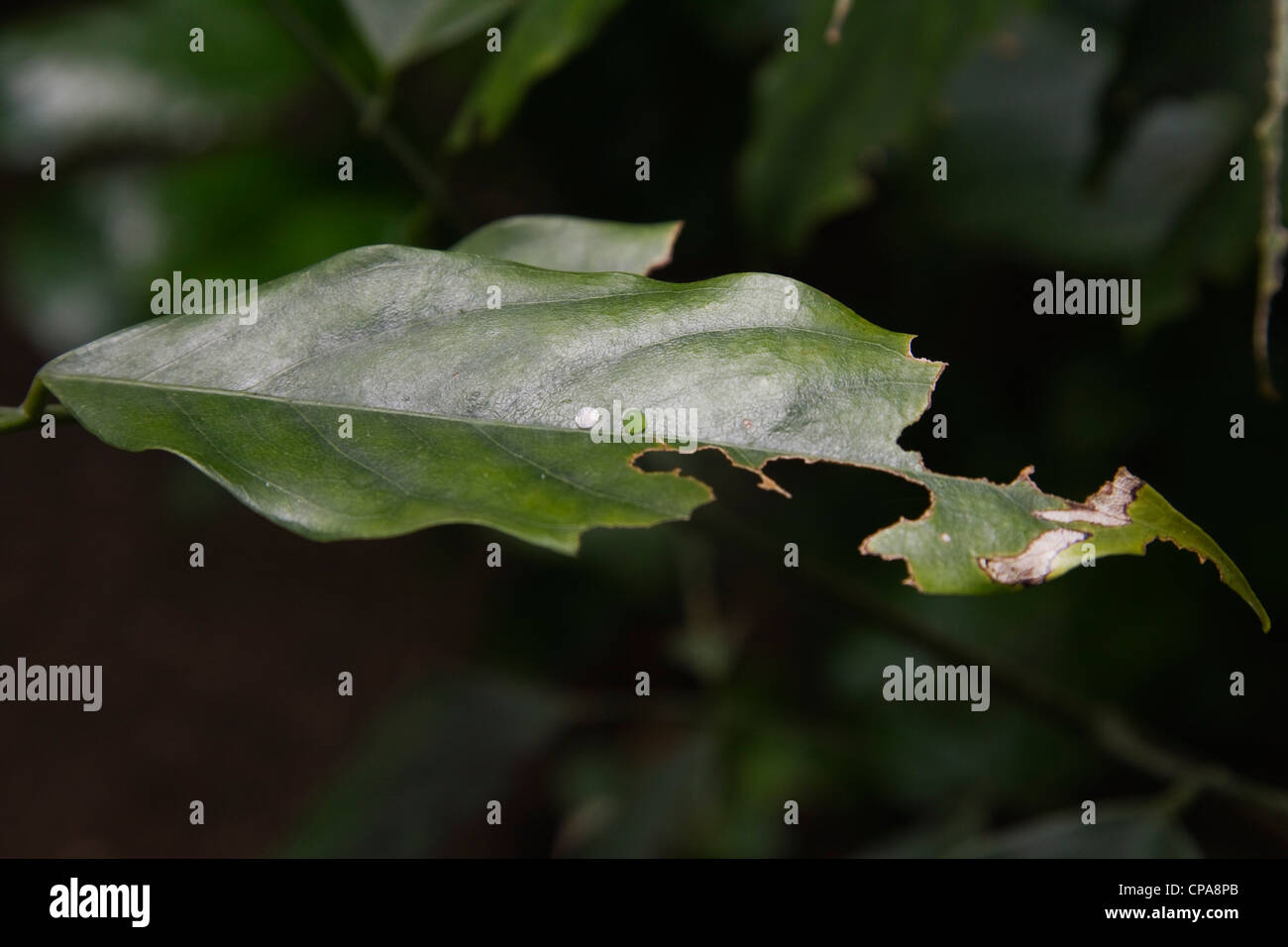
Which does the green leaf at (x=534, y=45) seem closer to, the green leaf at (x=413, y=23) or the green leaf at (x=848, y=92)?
the green leaf at (x=413, y=23)

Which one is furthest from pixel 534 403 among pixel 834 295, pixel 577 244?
pixel 834 295

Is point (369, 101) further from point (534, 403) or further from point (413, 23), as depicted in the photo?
point (534, 403)

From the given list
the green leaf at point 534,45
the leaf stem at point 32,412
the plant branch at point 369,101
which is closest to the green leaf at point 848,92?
the green leaf at point 534,45

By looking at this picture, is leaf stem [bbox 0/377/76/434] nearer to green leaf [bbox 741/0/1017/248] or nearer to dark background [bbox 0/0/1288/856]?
dark background [bbox 0/0/1288/856]

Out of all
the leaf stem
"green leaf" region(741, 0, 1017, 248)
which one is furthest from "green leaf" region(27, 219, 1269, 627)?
"green leaf" region(741, 0, 1017, 248)
